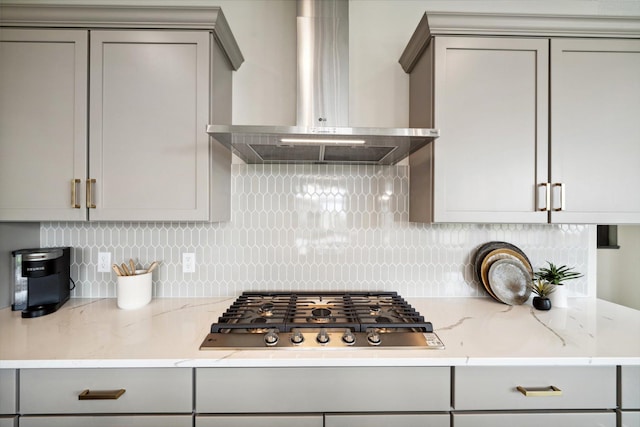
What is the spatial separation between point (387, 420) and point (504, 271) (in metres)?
1.14

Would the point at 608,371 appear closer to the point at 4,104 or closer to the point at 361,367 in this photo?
the point at 361,367

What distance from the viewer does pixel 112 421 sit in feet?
3.52

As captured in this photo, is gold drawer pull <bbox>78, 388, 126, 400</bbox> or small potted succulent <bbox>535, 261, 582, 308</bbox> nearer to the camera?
gold drawer pull <bbox>78, 388, 126, 400</bbox>

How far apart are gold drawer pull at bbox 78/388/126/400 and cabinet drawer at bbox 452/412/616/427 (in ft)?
4.04

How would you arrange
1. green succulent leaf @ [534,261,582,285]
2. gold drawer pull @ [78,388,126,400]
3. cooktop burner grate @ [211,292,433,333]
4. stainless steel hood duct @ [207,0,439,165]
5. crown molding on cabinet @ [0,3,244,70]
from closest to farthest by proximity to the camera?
gold drawer pull @ [78,388,126,400]
cooktop burner grate @ [211,292,433,333]
crown molding on cabinet @ [0,3,244,70]
stainless steel hood duct @ [207,0,439,165]
green succulent leaf @ [534,261,582,285]

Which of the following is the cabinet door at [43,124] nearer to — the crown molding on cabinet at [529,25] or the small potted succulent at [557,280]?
the crown molding on cabinet at [529,25]

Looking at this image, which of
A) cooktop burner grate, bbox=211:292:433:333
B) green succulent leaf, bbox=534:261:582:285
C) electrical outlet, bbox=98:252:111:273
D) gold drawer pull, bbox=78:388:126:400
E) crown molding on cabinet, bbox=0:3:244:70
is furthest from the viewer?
electrical outlet, bbox=98:252:111:273

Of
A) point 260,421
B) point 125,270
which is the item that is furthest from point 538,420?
point 125,270

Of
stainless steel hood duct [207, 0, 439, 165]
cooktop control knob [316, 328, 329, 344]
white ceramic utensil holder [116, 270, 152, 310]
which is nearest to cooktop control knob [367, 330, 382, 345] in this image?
cooktop control knob [316, 328, 329, 344]

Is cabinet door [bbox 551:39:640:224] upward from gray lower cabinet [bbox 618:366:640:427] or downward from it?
upward

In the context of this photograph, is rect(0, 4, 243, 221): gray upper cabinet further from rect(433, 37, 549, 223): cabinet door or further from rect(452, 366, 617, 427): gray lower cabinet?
rect(452, 366, 617, 427): gray lower cabinet

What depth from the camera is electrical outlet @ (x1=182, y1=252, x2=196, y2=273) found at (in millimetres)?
1783

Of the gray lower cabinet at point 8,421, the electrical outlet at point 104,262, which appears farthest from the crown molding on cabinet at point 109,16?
the gray lower cabinet at point 8,421

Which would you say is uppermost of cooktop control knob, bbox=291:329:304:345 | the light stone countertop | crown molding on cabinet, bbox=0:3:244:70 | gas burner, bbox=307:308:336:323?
crown molding on cabinet, bbox=0:3:244:70
